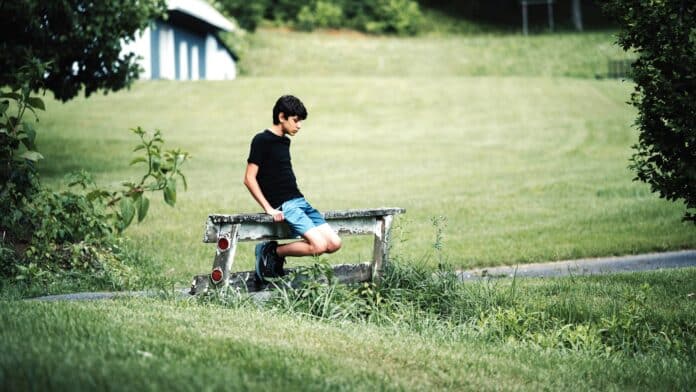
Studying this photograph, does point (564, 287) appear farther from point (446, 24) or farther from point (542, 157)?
point (446, 24)

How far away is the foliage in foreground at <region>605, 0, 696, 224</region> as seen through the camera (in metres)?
9.10

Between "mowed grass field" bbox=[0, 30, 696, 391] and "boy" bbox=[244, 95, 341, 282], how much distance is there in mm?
751

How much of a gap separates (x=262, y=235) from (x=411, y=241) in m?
5.91

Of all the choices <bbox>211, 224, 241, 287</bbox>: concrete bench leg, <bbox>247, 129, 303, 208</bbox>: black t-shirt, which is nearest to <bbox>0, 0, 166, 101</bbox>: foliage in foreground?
<bbox>247, 129, 303, 208</bbox>: black t-shirt

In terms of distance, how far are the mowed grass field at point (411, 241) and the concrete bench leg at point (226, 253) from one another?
25 centimetres

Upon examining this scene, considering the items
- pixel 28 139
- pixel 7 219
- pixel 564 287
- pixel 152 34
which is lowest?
pixel 564 287

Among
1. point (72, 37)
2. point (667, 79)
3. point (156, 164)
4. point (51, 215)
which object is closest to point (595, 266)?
point (667, 79)

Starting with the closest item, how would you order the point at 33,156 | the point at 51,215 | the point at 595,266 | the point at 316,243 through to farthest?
1. the point at 316,243
2. the point at 33,156
3. the point at 51,215
4. the point at 595,266

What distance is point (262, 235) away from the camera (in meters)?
8.28

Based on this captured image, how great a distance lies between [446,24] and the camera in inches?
2753

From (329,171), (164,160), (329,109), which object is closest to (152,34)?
(329,109)

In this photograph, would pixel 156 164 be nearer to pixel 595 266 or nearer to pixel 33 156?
pixel 33 156

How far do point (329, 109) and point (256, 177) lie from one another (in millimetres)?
27323

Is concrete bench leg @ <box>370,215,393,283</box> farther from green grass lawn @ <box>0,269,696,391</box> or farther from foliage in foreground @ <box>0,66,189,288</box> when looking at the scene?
foliage in foreground @ <box>0,66,189,288</box>
